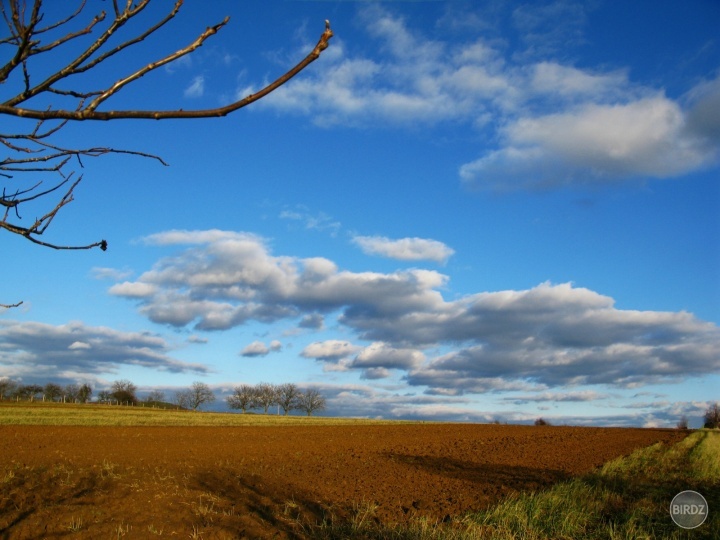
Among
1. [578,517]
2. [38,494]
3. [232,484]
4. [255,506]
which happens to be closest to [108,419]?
[232,484]

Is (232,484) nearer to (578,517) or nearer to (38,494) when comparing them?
(38,494)

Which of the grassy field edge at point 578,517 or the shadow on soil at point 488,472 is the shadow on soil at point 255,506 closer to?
the grassy field edge at point 578,517

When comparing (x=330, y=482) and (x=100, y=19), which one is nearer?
(x=100, y=19)

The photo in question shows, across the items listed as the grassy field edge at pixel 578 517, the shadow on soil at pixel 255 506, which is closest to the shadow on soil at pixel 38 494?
the shadow on soil at pixel 255 506

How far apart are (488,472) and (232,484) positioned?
8816 millimetres

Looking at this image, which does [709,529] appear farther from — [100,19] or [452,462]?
[100,19]

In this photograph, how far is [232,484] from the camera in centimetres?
1458

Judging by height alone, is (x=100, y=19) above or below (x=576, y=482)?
above

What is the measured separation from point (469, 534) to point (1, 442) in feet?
74.8

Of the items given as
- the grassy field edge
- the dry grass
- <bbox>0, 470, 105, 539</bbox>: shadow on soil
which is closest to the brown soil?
<bbox>0, 470, 105, 539</bbox>: shadow on soil

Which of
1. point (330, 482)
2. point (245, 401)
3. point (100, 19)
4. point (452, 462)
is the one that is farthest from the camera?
point (245, 401)

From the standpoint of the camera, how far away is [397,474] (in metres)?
17.4

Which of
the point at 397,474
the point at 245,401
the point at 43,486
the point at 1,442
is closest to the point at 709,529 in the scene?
the point at 397,474

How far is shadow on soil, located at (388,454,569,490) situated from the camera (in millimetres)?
16500
